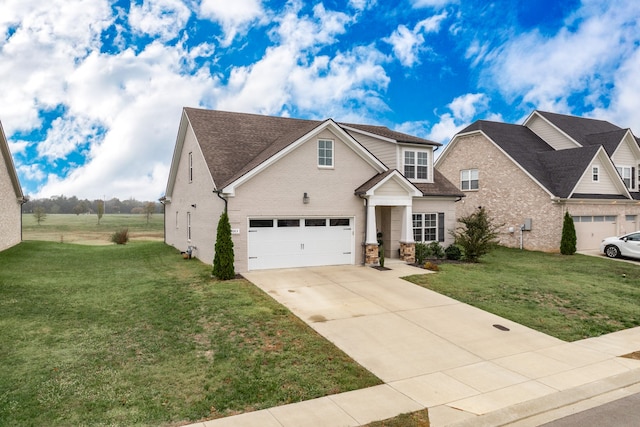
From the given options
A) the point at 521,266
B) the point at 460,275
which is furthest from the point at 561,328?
the point at 521,266

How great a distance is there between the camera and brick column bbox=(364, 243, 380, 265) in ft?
55.5

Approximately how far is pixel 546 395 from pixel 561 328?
4.32 meters

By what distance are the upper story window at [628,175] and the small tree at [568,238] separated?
901 cm

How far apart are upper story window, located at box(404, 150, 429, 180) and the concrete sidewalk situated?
9665 mm

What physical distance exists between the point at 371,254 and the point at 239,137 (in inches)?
343

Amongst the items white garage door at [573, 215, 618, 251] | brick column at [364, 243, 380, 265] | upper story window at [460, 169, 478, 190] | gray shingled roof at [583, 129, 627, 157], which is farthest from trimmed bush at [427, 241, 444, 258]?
gray shingled roof at [583, 129, 627, 157]

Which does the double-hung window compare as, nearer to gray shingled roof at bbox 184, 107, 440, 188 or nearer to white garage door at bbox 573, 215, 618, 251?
gray shingled roof at bbox 184, 107, 440, 188

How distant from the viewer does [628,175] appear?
28.8m

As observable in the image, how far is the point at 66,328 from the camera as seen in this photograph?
29.0 feet

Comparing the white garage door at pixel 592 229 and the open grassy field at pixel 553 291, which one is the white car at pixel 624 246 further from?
the white garage door at pixel 592 229

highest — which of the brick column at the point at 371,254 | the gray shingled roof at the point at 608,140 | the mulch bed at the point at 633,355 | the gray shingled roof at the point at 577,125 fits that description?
the gray shingled roof at the point at 577,125

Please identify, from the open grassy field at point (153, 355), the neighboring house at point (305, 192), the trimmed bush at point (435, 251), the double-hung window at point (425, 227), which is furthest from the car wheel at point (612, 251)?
the open grassy field at point (153, 355)

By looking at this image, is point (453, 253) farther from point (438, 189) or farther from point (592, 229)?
point (592, 229)

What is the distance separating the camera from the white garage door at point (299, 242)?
50.6ft
